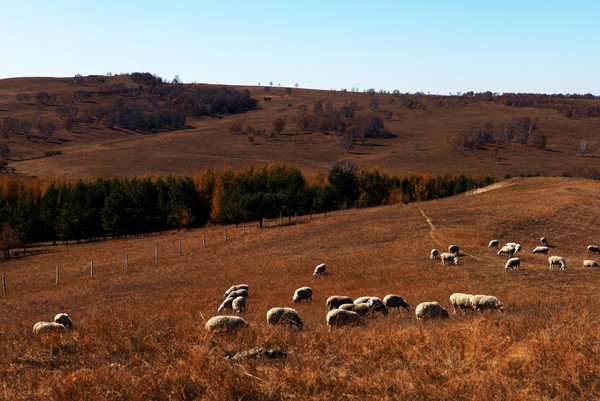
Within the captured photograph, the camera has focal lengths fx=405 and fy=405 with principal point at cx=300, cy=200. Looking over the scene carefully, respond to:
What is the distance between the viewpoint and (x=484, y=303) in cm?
1661

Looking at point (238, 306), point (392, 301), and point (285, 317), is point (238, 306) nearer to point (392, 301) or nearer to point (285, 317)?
point (285, 317)

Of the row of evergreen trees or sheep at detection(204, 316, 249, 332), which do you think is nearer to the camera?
sheep at detection(204, 316, 249, 332)

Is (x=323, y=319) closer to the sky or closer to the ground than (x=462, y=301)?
closer to the ground

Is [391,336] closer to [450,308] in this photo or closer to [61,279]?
[450,308]

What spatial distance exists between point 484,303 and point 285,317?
28.3 ft

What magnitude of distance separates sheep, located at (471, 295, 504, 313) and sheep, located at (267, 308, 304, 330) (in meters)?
7.71

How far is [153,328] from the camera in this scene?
9859 millimetres

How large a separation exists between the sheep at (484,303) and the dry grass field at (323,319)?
95 cm

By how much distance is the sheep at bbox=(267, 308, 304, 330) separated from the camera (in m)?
13.0

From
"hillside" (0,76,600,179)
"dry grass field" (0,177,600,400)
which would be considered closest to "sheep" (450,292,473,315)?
"dry grass field" (0,177,600,400)

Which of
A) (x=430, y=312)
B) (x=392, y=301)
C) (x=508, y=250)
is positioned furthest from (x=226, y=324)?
(x=508, y=250)

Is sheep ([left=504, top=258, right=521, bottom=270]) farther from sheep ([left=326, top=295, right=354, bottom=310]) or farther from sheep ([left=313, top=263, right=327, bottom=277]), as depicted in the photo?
sheep ([left=326, top=295, right=354, bottom=310])

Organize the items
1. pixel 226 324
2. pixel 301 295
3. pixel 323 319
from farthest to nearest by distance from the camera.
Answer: pixel 301 295 < pixel 323 319 < pixel 226 324

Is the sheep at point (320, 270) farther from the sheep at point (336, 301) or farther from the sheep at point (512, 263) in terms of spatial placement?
the sheep at point (512, 263)
